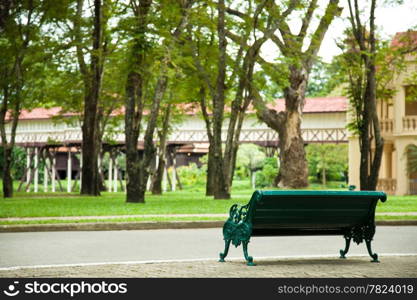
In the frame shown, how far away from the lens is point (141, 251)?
1073 centimetres

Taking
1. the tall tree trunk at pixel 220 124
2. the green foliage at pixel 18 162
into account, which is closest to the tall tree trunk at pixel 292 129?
the tall tree trunk at pixel 220 124

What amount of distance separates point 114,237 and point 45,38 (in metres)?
17.5

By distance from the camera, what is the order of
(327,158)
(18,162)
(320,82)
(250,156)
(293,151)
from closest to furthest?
(293,151) < (250,156) < (327,158) < (18,162) < (320,82)

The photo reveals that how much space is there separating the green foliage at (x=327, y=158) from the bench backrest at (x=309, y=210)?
53614mm

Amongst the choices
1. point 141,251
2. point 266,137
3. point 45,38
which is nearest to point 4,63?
point 45,38

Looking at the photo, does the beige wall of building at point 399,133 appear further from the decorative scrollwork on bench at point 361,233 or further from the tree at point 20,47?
the decorative scrollwork on bench at point 361,233

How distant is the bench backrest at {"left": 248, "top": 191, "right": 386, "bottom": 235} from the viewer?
8602mm

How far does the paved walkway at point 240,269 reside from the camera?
7.60m

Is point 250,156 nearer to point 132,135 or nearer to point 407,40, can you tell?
point 407,40

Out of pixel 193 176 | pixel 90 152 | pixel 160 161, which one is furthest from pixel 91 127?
pixel 193 176

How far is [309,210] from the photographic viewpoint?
891 cm

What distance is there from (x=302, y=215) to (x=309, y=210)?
0.35 feet

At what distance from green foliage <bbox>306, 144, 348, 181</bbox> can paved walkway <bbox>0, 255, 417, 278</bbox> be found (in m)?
54.1

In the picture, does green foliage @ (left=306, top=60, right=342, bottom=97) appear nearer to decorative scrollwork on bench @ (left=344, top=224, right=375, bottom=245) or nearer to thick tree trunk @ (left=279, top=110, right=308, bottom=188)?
thick tree trunk @ (left=279, top=110, right=308, bottom=188)
